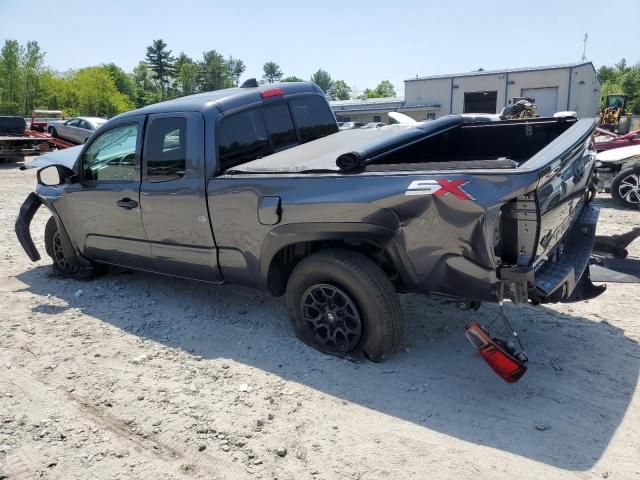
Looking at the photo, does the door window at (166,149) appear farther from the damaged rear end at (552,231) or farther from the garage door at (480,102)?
the garage door at (480,102)

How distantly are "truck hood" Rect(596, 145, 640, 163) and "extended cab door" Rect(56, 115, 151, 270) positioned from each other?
8558 mm

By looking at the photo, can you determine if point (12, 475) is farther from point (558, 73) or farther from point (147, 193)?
point (558, 73)

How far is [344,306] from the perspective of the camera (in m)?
3.62

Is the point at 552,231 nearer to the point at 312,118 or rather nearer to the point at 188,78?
the point at 312,118

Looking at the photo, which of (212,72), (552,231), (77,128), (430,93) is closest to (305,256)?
(552,231)

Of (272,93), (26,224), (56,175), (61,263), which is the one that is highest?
(272,93)

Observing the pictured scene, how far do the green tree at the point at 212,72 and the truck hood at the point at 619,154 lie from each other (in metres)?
95.3

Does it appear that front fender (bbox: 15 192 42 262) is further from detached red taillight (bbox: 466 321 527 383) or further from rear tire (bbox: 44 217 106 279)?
detached red taillight (bbox: 466 321 527 383)

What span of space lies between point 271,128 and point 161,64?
10188cm

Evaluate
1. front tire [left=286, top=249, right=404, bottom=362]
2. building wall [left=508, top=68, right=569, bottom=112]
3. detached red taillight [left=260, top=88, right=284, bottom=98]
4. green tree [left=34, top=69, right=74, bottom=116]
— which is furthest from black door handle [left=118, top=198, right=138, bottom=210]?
green tree [left=34, top=69, right=74, bottom=116]

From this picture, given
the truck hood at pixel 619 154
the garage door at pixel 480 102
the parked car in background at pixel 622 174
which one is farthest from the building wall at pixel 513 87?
the parked car in background at pixel 622 174

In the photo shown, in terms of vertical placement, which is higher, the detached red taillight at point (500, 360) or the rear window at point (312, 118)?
the rear window at point (312, 118)

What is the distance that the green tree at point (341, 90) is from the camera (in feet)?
437

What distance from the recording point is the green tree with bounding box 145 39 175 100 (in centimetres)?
9575
